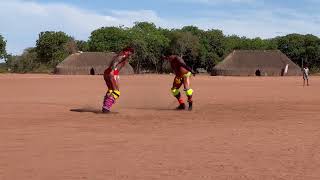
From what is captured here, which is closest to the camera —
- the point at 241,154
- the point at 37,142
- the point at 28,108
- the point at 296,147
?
the point at 241,154

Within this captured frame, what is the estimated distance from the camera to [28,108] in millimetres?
13602

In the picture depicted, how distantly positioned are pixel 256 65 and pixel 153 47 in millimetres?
21263

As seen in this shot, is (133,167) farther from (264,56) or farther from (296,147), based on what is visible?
(264,56)

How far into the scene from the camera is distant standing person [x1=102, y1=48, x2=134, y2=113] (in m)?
12.5

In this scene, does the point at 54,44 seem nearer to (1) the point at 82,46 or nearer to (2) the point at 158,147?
(1) the point at 82,46

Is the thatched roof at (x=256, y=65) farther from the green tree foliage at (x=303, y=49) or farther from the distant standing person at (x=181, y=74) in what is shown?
the distant standing person at (x=181, y=74)

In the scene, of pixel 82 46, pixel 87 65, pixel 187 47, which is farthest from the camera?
pixel 82 46

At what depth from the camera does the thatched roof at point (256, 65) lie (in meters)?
69.3

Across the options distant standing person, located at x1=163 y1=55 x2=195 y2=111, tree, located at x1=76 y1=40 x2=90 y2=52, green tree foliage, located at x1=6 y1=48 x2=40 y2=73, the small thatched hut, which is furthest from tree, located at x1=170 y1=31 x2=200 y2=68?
distant standing person, located at x1=163 y1=55 x2=195 y2=111

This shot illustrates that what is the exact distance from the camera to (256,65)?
7012 centimetres

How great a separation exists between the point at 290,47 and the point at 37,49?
45623mm

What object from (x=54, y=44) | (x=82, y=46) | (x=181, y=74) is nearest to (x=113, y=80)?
(x=181, y=74)

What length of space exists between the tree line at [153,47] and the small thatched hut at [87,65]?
966cm

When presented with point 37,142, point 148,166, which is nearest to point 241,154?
point 148,166
